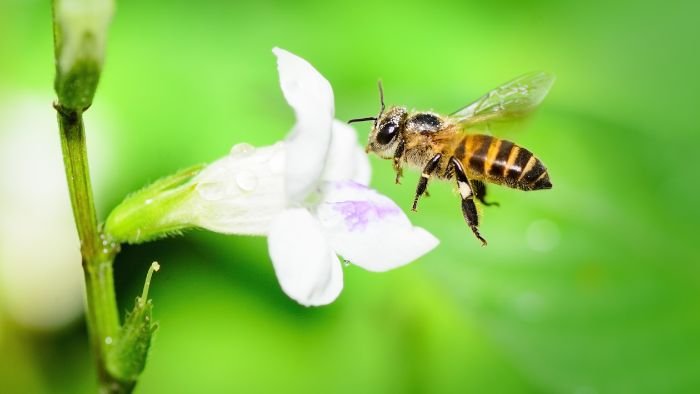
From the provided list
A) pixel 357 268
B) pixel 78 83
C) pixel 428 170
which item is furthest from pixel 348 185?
pixel 357 268

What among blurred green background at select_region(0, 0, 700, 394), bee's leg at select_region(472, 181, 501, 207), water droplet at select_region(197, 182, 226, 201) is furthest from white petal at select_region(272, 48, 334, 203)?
blurred green background at select_region(0, 0, 700, 394)

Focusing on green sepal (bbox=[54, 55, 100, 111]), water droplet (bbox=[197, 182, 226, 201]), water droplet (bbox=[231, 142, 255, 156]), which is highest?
green sepal (bbox=[54, 55, 100, 111])

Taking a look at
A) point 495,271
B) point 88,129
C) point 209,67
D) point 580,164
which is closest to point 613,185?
point 580,164

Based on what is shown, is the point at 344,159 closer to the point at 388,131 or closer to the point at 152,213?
the point at 388,131

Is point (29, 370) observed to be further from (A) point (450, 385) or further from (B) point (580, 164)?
(B) point (580, 164)

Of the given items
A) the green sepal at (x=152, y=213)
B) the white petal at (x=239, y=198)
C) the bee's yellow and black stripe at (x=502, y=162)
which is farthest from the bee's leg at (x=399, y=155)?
the green sepal at (x=152, y=213)

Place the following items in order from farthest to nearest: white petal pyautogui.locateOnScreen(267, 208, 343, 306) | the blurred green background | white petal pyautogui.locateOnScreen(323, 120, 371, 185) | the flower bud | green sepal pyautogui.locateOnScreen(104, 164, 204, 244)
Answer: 1. the blurred green background
2. white petal pyautogui.locateOnScreen(323, 120, 371, 185)
3. green sepal pyautogui.locateOnScreen(104, 164, 204, 244)
4. white petal pyautogui.locateOnScreen(267, 208, 343, 306)
5. the flower bud

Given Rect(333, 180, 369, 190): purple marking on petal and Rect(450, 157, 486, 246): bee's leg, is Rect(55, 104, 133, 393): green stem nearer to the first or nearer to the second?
Rect(333, 180, 369, 190): purple marking on petal

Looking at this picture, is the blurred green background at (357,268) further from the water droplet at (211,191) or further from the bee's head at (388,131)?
the water droplet at (211,191)
